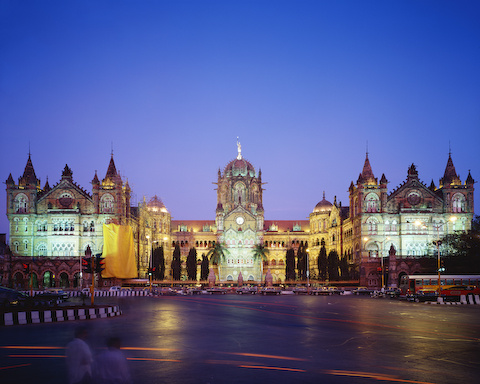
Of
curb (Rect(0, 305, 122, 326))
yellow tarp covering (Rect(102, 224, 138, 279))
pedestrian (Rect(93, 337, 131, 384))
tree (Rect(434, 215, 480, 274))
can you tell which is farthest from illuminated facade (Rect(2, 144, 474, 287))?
pedestrian (Rect(93, 337, 131, 384))

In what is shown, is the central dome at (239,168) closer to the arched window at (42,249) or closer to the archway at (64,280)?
the arched window at (42,249)

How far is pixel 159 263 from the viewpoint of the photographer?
105250 millimetres

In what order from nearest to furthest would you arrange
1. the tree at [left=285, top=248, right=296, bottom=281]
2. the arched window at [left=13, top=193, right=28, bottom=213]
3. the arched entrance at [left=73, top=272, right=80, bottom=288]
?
the arched entrance at [left=73, top=272, right=80, bottom=288] < the arched window at [left=13, top=193, right=28, bottom=213] < the tree at [left=285, top=248, right=296, bottom=281]

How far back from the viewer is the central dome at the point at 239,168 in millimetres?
135625

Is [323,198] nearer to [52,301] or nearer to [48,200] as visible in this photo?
[48,200]

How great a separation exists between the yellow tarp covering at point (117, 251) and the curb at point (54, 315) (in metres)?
46.8

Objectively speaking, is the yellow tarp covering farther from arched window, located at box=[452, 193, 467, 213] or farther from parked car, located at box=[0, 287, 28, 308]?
arched window, located at box=[452, 193, 467, 213]

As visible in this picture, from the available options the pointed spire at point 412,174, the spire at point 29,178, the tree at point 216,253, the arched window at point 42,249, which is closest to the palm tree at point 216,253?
the tree at point 216,253

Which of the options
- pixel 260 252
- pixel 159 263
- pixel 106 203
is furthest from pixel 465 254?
pixel 106 203

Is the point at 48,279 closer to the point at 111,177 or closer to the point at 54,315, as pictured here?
the point at 111,177

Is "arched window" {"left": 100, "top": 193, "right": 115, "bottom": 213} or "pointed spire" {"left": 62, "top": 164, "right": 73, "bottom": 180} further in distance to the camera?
"pointed spire" {"left": 62, "top": 164, "right": 73, "bottom": 180}

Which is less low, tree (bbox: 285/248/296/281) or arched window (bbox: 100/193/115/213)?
arched window (bbox: 100/193/115/213)

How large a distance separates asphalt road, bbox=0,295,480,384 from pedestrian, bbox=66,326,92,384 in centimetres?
376

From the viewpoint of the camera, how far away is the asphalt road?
13.2m
